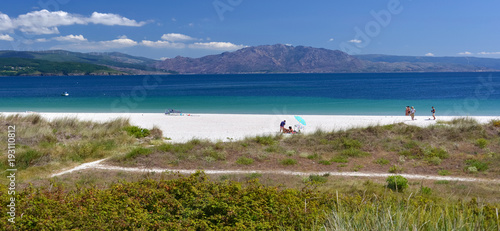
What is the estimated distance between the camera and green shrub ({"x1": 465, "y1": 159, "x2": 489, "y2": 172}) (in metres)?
11.8

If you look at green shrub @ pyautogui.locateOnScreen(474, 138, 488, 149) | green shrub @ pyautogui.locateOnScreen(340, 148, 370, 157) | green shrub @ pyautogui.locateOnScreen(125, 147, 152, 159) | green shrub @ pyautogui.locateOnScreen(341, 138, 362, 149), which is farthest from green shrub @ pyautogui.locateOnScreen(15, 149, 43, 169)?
green shrub @ pyautogui.locateOnScreen(474, 138, 488, 149)

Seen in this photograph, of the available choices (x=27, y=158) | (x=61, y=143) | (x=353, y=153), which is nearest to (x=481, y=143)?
(x=353, y=153)

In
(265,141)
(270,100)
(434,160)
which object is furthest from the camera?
(270,100)

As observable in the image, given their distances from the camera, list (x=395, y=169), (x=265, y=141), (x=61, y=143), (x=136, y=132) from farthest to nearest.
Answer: (x=136, y=132) → (x=265, y=141) → (x=61, y=143) → (x=395, y=169)

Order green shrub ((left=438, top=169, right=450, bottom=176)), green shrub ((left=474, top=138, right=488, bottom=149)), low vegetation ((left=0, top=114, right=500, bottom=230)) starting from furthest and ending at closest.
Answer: green shrub ((left=474, top=138, right=488, bottom=149)) < green shrub ((left=438, top=169, right=450, bottom=176)) < low vegetation ((left=0, top=114, right=500, bottom=230))

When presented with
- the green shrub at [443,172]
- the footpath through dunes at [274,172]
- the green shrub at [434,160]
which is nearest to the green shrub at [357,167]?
the footpath through dunes at [274,172]

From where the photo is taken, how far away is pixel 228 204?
5781 mm

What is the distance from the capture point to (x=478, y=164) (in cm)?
1204

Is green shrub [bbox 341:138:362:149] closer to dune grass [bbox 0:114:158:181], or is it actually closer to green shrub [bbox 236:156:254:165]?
green shrub [bbox 236:156:254:165]

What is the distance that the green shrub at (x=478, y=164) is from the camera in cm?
1179

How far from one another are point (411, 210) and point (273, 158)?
324 inches

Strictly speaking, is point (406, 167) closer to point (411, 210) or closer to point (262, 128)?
point (411, 210)

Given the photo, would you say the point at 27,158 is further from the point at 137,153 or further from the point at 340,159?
the point at 340,159

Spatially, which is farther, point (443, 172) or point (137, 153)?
point (137, 153)
